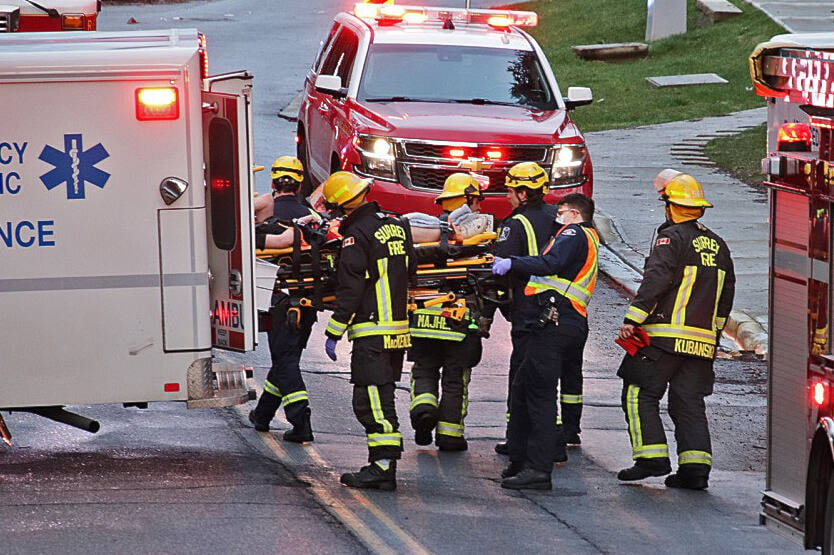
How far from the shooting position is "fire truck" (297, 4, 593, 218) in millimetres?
13578

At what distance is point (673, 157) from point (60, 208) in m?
12.8

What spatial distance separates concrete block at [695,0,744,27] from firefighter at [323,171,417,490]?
73.6ft

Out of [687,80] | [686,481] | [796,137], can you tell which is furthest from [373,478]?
[687,80]

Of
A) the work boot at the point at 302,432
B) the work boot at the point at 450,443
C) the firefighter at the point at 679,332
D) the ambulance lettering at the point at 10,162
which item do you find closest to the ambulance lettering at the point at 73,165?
the ambulance lettering at the point at 10,162

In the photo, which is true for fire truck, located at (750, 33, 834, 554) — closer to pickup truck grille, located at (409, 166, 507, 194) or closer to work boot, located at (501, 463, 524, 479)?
work boot, located at (501, 463, 524, 479)

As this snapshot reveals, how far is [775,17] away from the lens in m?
28.6

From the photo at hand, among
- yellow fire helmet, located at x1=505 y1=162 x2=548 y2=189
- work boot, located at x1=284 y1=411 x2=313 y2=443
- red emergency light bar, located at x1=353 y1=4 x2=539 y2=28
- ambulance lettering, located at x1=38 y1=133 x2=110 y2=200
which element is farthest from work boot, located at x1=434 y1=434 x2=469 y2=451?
red emergency light bar, located at x1=353 y1=4 x2=539 y2=28

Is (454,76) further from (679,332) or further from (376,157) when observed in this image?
(679,332)

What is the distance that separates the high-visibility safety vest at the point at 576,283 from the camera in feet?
29.8

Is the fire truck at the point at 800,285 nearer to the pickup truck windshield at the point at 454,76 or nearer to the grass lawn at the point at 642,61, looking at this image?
the pickup truck windshield at the point at 454,76

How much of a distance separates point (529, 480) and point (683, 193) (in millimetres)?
1879

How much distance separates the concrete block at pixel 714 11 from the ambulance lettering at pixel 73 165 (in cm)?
2323

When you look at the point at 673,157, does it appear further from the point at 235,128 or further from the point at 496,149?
the point at 235,128

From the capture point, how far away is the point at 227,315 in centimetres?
895
